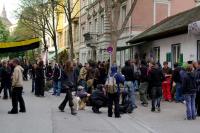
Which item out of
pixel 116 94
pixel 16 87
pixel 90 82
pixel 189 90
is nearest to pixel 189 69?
pixel 189 90

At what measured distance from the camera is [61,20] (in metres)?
75.3

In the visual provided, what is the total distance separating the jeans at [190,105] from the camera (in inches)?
622

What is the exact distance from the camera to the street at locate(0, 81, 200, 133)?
13547 mm

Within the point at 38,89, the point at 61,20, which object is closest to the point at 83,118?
the point at 38,89

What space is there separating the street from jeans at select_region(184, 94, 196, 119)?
0.88 ft

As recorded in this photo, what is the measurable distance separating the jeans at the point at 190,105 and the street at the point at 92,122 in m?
0.27

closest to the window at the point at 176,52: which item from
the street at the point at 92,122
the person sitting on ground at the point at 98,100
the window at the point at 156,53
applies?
the window at the point at 156,53

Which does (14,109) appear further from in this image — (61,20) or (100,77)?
(61,20)

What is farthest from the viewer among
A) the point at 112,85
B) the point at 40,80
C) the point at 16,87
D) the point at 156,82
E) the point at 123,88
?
the point at 40,80

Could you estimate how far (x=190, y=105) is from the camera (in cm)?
1580

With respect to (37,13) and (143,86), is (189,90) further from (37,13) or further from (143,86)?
(37,13)

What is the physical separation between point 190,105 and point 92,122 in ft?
9.94

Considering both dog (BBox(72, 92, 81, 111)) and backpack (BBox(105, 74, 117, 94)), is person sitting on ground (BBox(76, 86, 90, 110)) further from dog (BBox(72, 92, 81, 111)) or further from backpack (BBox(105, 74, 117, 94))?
backpack (BBox(105, 74, 117, 94))

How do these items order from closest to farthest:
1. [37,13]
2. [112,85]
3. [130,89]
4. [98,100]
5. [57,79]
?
[112,85] → [98,100] → [130,89] → [57,79] → [37,13]
